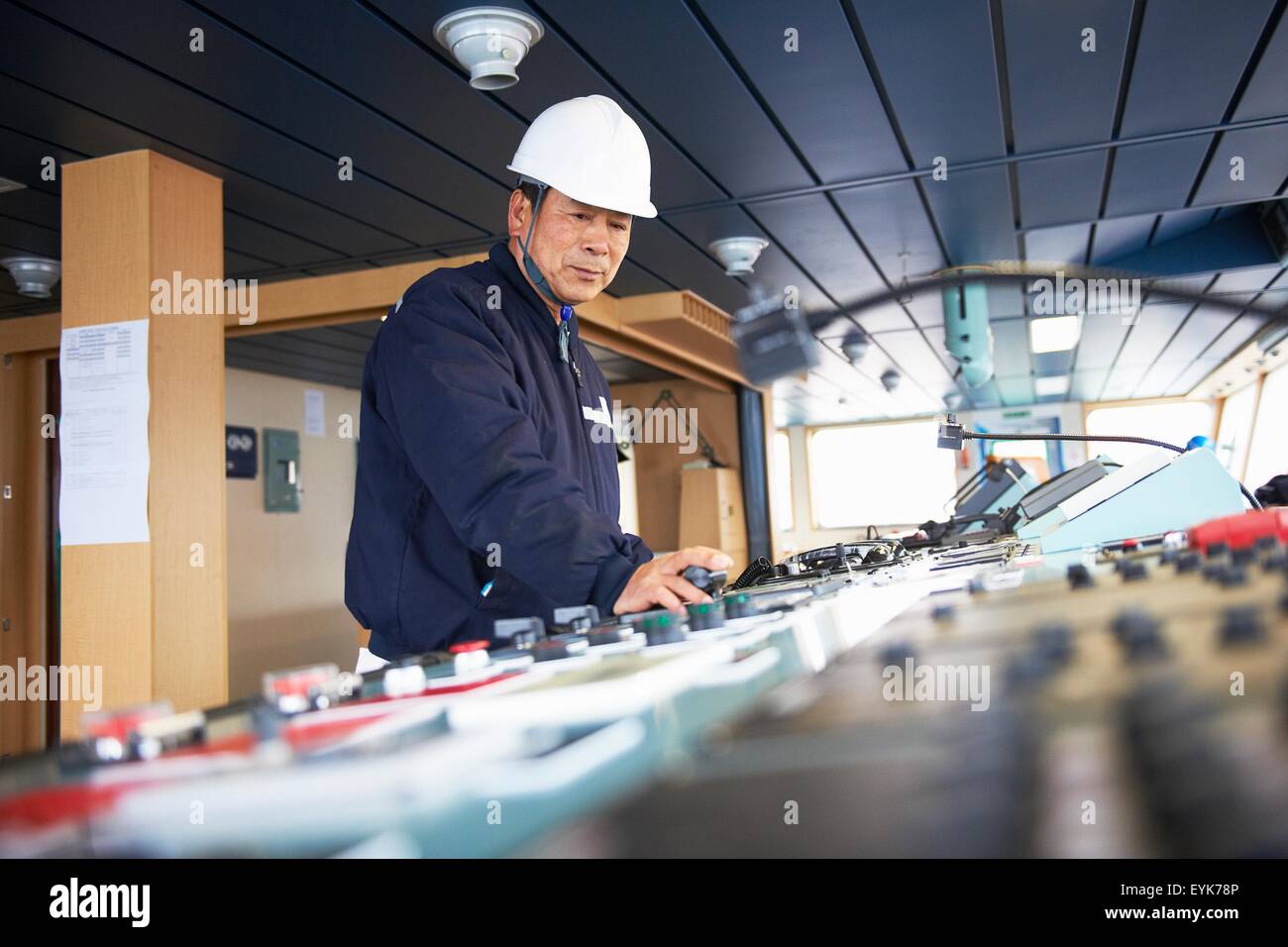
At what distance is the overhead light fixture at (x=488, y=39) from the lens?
2531 mm

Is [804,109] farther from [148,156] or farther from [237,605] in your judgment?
[237,605]

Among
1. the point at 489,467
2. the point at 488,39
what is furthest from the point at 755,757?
the point at 488,39

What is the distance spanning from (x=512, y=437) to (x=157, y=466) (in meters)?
2.44

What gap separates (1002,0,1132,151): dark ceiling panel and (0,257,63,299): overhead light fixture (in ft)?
12.4

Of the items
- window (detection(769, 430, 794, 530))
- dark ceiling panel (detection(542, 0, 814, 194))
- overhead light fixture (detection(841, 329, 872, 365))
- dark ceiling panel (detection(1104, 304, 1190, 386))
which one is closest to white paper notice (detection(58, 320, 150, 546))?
dark ceiling panel (detection(542, 0, 814, 194))

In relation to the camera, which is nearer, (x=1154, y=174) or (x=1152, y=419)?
(x=1154, y=174)

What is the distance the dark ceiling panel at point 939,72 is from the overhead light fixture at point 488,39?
0.88 m

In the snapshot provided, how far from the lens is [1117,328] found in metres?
7.80

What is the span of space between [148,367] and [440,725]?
123 inches

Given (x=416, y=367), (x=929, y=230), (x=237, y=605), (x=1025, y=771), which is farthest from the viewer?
(x=237, y=605)

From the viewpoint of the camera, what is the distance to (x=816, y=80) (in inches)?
119

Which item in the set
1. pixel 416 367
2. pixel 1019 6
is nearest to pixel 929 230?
pixel 1019 6

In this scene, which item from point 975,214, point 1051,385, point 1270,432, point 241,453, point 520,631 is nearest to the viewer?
point 520,631

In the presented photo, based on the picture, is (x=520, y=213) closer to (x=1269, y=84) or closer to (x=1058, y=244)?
(x=1269, y=84)
